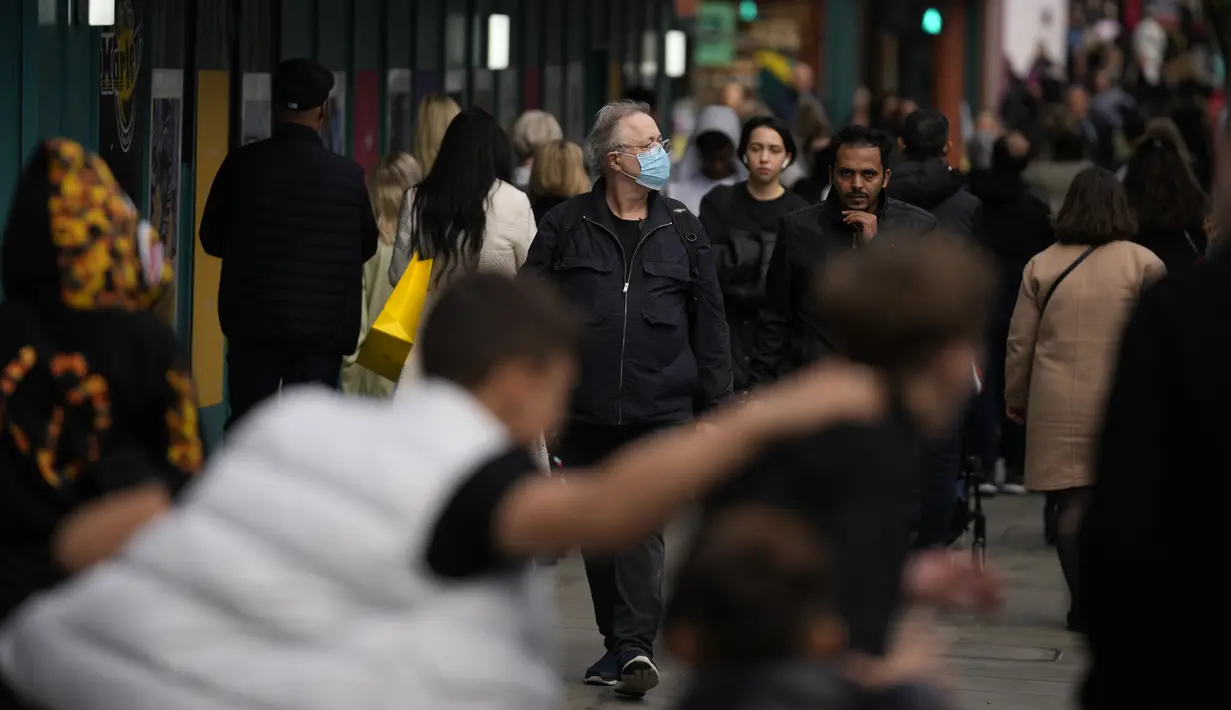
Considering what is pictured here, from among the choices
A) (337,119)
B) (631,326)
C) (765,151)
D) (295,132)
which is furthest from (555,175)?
(337,119)

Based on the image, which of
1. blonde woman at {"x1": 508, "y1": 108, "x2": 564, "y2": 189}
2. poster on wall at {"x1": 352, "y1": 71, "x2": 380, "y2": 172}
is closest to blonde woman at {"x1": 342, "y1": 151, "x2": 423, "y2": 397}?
blonde woman at {"x1": 508, "y1": 108, "x2": 564, "y2": 189}

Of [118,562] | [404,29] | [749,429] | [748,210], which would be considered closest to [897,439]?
[749,429]

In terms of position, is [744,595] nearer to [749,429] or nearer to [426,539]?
[749,429]

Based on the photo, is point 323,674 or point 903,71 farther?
point 903,71

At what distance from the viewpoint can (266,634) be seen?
10.1ft

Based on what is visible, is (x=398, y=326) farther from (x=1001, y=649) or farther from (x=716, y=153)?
(x=716, y=153)

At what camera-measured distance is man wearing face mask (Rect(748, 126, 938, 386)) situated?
25.0 ft

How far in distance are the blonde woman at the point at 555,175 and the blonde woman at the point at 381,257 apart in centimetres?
52

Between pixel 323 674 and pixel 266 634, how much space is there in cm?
10

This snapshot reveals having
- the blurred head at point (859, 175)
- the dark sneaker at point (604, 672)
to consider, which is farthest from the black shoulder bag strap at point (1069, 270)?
the dark sneaker at point (604, 672)

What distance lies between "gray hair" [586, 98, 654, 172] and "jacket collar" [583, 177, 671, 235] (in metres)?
0.09

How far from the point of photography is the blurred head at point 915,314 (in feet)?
9.95

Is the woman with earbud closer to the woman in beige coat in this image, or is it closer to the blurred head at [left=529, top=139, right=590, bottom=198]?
the blurred head at [left=529, top=139, right=590, bottom=198]

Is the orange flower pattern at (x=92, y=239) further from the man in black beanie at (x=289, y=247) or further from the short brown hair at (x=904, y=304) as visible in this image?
the man in black beanie at (x=289, y=247)
